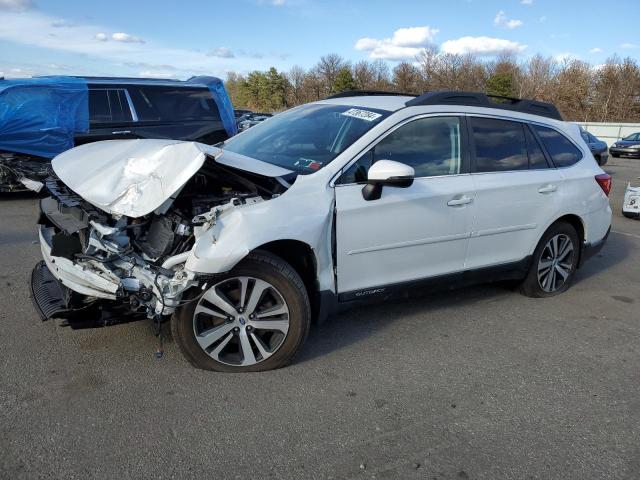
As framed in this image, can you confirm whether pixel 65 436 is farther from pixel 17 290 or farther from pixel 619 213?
pixel 619 213

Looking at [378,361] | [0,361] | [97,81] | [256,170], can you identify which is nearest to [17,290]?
[0,361]

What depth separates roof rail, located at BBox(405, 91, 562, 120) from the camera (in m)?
4.13

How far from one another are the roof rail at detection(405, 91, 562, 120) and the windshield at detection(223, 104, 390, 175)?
432 mm

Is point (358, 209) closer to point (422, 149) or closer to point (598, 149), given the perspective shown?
point (422, 149)

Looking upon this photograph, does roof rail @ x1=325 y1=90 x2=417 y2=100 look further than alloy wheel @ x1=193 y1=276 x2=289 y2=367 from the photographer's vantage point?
Yes

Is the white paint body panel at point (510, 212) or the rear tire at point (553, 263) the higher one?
the white paint body panel at point (510, 212)

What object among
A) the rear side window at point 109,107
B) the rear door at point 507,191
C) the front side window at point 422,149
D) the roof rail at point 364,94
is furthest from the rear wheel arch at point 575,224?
the rear side window at point 109,107

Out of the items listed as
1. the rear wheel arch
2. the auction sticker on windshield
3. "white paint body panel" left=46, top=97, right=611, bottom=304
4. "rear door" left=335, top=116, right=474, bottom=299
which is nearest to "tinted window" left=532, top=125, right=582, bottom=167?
"white paint body panel" left=46, top=97, right=611, bottom=304

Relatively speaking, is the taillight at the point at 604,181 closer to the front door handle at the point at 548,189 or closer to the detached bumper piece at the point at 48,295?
the front door handle at the point at 548,189

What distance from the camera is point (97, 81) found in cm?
891

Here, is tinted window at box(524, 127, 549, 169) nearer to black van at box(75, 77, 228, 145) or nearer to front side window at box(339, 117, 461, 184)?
front side window at box(339, 117, 461, 184)

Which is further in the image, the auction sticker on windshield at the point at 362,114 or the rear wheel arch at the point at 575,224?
the rear wheel arch at the point at 575,224

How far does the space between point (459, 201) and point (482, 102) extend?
3.18ft

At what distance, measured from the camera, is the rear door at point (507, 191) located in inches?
167
